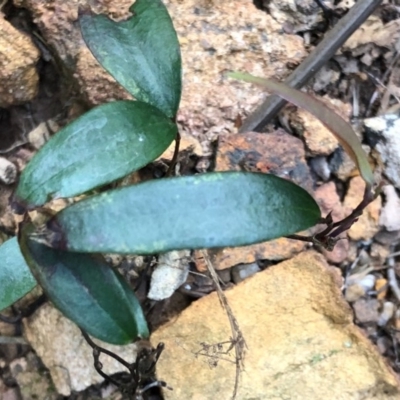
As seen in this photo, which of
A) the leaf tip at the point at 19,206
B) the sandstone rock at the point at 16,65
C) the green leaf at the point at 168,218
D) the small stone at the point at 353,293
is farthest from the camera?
the small stone at the point at 353,293

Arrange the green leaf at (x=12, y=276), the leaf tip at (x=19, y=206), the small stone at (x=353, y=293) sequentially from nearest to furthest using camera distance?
the leaf tip at (x=19, y=206) < the green leaf at (x=12, y=276) < the small stone at (x=353, y=293)

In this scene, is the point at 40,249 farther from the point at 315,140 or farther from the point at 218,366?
the point at 315,140

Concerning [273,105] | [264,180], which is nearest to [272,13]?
[273,105]

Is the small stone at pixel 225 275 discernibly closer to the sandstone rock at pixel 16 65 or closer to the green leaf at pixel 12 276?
the green leaf at pixel 12 276

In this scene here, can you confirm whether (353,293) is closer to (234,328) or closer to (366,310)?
(366,310)

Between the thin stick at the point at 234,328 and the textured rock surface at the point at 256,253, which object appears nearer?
the thin stick at the point at 234,328

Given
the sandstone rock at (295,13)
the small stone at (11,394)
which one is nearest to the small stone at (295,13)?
the sandstone rock at (295,13)
